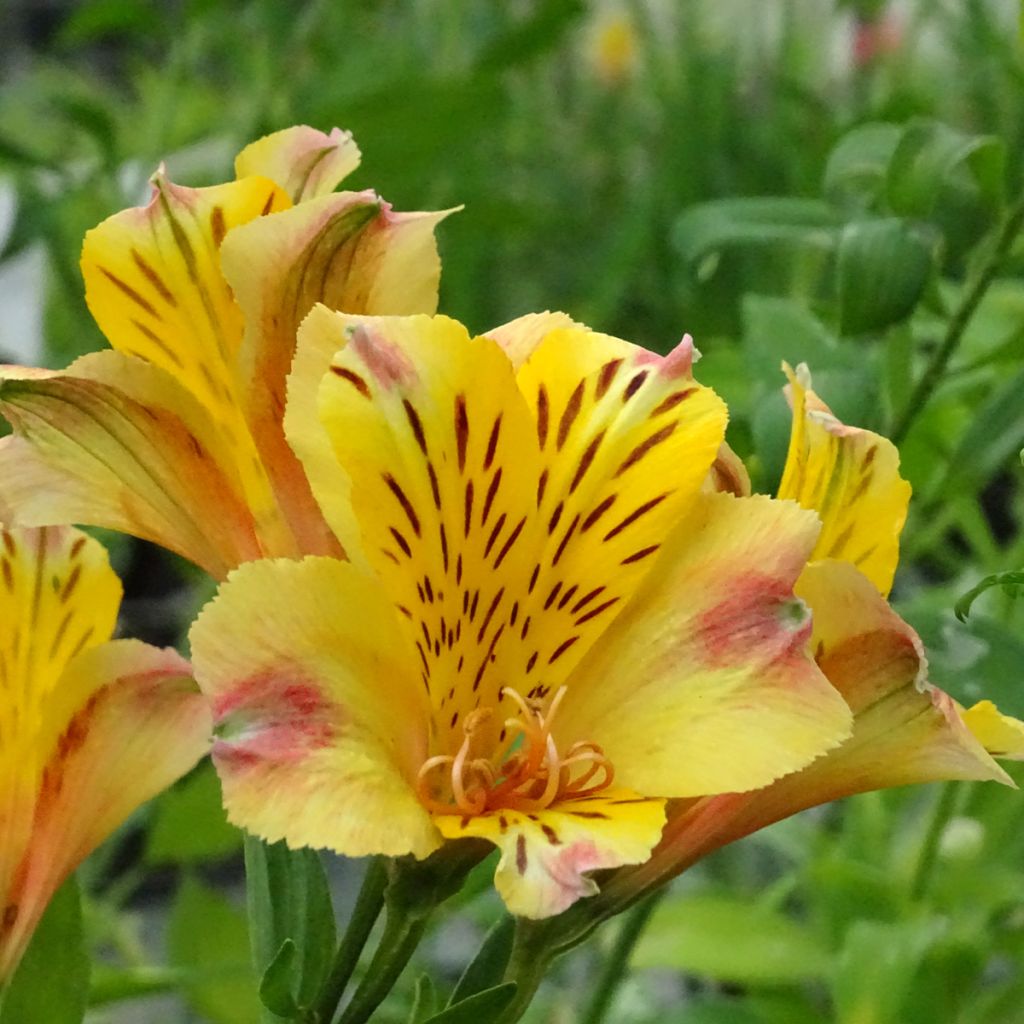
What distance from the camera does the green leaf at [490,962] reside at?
25 cm

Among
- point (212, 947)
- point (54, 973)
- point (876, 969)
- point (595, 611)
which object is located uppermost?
point (595, 611)

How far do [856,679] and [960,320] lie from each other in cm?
20

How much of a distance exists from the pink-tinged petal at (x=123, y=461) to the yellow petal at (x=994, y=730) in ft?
0.45

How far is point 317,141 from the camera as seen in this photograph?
0.26 m

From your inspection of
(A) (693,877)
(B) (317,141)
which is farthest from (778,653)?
(A) (693,877)

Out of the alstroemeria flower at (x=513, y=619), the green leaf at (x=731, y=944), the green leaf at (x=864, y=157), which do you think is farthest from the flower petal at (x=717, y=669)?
the green leaf at (x=731, y=944)

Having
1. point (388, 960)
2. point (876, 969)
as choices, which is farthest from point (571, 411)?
point (876, 969)

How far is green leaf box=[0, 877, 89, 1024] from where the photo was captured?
11.0 inches

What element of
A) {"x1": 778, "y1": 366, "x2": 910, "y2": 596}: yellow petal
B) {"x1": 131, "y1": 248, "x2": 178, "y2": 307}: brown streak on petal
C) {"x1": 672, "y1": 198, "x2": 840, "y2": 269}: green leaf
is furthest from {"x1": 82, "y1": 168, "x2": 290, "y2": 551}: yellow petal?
{"x1": 672, "y1": 198, "x2": 840, "y2": 269}: green leaf

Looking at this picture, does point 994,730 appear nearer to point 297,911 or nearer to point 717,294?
point 297,911

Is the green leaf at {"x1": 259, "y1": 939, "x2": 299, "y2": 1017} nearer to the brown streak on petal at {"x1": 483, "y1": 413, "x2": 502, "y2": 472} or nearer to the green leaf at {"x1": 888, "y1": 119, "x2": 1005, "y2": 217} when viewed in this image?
the brown streak on petal at {"x1": 483, "y1": 413, "x2": 502, "y2": 472}

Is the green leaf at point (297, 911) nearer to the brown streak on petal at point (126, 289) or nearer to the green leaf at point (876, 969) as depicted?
the brown streak on petal at point (126, 289)

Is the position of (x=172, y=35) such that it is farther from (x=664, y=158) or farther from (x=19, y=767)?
(x=19, y=767)

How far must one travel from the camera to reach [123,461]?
0.23m
